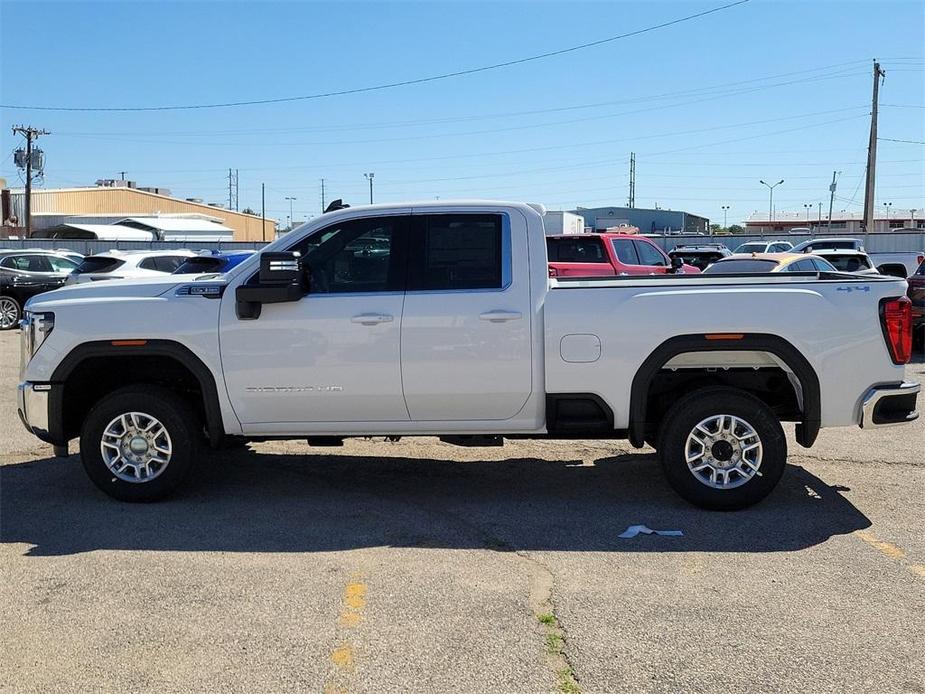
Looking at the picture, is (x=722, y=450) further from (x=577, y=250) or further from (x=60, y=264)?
(x=60, y=264)

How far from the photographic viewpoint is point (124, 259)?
56.5ft

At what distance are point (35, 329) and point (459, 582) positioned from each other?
358 cm

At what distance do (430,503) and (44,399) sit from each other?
2.78 meters

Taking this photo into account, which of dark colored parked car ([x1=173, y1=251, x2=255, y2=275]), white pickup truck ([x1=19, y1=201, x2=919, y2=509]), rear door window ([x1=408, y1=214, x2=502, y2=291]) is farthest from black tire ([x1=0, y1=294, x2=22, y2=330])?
rear door window ([x1=408, y1=214, x2=502, y2=291])

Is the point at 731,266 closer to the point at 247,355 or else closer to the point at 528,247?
the point at 528,247

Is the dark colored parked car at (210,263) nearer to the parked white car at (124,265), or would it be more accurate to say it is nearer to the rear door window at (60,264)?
the parked white car at (124,265)

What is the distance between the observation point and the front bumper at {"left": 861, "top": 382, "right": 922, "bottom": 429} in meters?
5.97

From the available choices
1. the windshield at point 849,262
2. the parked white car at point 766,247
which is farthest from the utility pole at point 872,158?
the windshield at point 849,262

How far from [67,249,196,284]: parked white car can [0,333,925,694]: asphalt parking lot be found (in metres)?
9.90

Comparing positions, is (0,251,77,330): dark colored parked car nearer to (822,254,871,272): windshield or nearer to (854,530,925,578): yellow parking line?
(822,254,871,272): windshield

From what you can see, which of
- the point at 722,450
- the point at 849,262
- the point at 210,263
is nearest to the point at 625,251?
the point at 849,262

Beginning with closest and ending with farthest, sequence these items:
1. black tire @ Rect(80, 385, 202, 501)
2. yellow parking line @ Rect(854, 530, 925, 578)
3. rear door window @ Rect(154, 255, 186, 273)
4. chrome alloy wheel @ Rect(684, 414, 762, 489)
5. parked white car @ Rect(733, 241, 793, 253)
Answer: yellow parking line @ Rect(854, 530, 925, 578)
chrome alloy wheel @ Rect(684, 414, 762, 489)
black tire @ Rect(80, 385, 202, 501)
rear door window @ Rect(154, 255, 186, 273)
parked white car @ Rect(733, 241, 793, 253)

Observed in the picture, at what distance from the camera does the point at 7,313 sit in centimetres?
1912

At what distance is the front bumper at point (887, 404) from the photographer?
5973 millimetres
